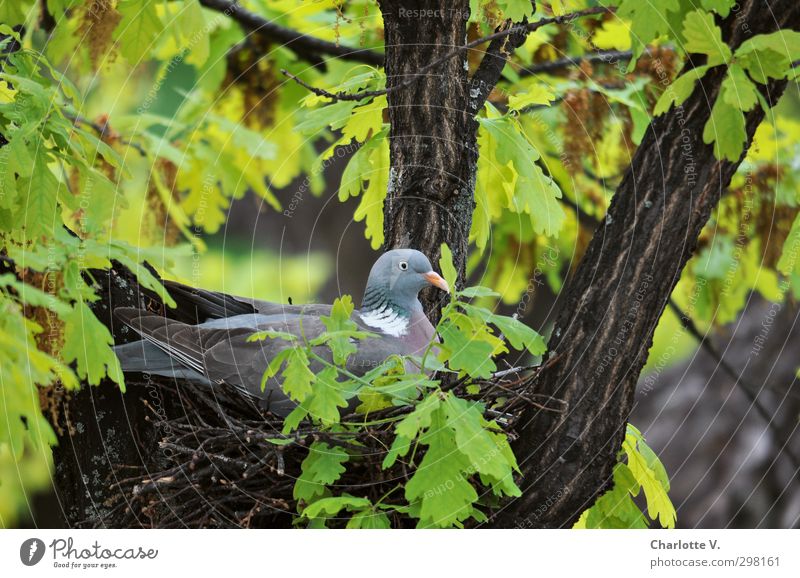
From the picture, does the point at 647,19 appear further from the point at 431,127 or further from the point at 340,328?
the point at 340,328

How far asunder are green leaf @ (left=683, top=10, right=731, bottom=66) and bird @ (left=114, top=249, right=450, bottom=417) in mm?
1057

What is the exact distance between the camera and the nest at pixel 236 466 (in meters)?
2.78

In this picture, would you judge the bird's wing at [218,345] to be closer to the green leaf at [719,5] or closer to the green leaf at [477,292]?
the green leaf at [477,292]

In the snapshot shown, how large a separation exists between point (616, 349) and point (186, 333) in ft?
4.38

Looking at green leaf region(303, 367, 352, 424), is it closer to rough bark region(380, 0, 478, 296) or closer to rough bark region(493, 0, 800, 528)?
rough bark region(493, 0, 800, 528)

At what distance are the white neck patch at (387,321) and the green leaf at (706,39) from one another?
1.29 metres

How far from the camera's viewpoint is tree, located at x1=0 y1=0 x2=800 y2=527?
2.53 m

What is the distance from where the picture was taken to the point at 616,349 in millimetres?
2566

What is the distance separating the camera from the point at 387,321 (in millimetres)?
3223

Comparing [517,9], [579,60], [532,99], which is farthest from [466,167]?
[579,60]

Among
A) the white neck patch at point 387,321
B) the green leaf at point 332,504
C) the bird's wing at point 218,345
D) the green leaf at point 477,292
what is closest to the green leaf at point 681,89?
the green leaf at point 477,292

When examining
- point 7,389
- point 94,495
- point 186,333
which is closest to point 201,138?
point 186,333

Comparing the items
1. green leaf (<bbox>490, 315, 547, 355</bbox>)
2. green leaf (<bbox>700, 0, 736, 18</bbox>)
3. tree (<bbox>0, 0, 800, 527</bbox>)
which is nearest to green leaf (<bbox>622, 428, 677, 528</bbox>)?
tree (<bbox>0, 0, 800, 527</bbox>)
